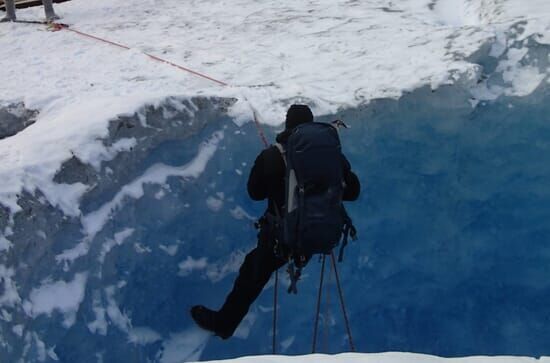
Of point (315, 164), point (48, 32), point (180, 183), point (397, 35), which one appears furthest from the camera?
point (48, 32)

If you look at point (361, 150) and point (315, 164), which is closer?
point (315, 164)

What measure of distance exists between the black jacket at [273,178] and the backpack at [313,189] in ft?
0.54

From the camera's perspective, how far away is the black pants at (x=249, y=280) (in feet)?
14.4

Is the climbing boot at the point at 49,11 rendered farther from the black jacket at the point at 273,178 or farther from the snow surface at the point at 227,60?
the black jacket at the point at 273,178

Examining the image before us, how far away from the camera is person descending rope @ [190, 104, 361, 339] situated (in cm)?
380

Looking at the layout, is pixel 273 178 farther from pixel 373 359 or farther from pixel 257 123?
pixel 373 359

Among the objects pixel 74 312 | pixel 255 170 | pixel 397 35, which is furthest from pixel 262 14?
pixel 74 312

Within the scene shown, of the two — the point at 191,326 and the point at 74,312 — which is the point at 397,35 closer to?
the point at 191,326

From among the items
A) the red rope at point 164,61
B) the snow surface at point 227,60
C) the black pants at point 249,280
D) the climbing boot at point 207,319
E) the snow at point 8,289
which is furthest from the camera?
the red rope at point 164,61

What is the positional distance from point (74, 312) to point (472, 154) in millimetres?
3747

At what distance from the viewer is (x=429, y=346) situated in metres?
5.81

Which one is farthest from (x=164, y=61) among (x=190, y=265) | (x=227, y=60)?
(x=190, y=265)

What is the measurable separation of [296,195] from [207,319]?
153 centimetres

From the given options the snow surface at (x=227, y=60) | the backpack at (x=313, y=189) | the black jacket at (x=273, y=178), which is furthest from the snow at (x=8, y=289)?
the backpack at (x=313, y=189)
